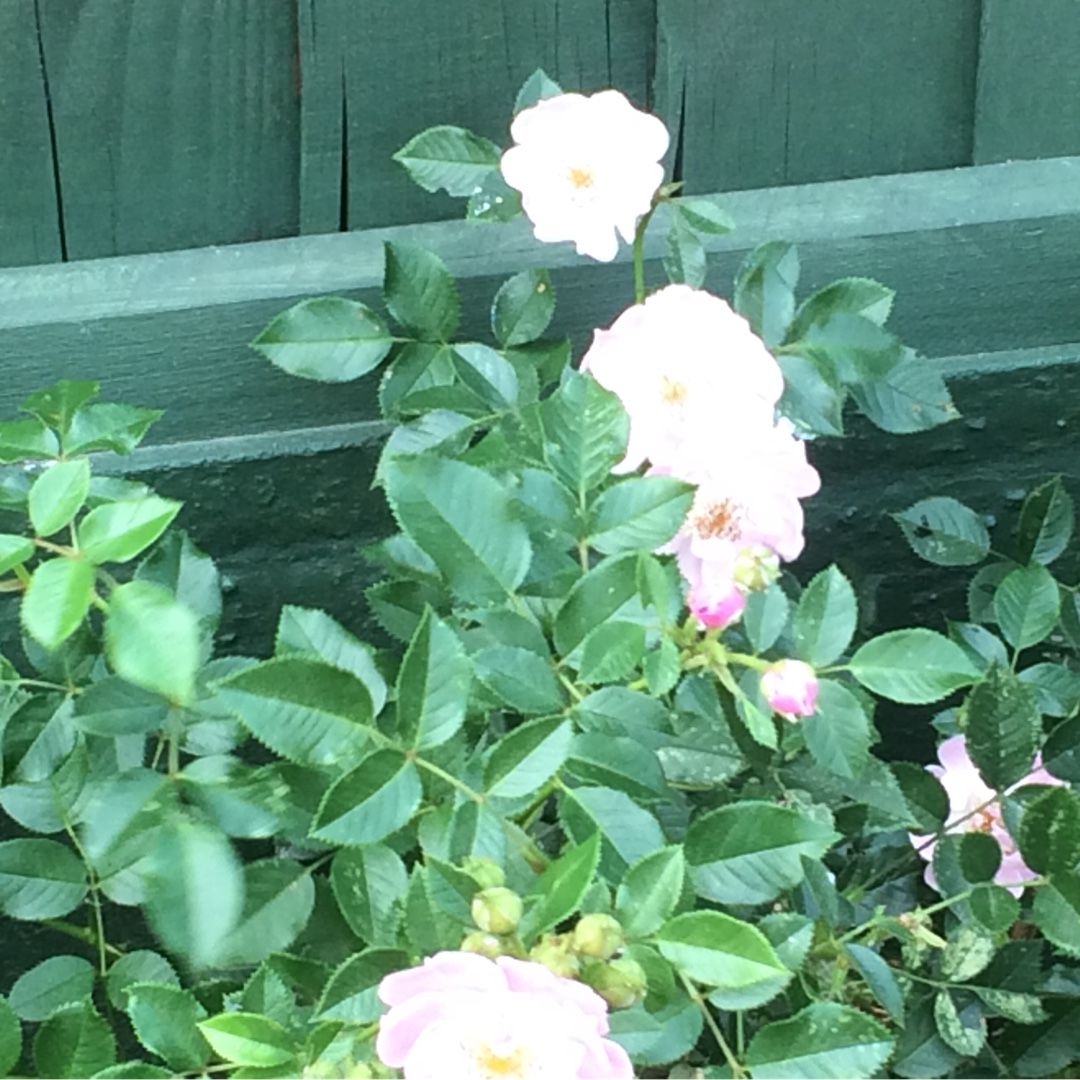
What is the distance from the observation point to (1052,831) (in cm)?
71

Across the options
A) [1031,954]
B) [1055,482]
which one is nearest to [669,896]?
[1031,954]

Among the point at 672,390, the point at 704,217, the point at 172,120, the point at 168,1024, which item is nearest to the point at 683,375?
the point at 672,390

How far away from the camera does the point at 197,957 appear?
553mm

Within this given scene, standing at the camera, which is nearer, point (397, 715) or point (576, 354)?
point (397, 715)

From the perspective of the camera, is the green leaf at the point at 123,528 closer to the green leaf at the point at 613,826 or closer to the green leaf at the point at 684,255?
the green leaf at the point at 613,826

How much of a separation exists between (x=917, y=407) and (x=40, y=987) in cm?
73

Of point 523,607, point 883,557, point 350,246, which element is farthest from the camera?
point 883,557

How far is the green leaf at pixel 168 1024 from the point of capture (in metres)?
0.59

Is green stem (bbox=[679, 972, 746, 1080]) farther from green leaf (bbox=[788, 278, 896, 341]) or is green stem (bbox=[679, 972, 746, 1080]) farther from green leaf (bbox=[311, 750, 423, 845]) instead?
green leaf (bbox=[788, 278, 896, 341])

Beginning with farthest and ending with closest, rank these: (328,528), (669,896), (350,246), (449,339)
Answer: (328,528) → (350,246) → (449,339) → (669,896)

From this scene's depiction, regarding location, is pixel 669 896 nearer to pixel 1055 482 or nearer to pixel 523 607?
pixel 523 607

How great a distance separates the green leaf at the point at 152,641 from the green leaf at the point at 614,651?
0.19 m

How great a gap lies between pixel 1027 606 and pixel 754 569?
0.39 m

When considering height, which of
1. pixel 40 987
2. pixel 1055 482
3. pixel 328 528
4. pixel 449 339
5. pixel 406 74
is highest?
pixel 406 74
